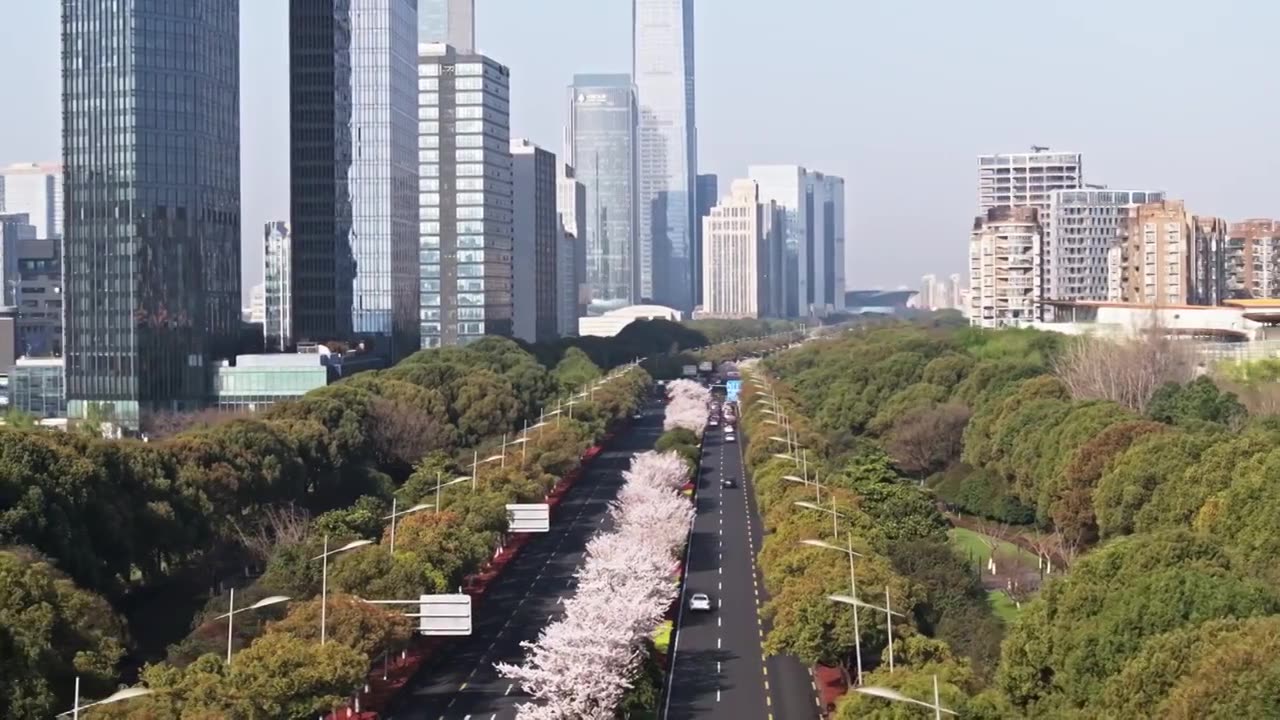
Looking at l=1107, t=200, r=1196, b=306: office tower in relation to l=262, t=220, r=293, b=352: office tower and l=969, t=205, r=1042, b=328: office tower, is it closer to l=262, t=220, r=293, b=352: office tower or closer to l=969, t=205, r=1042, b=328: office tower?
l=969, t=205, r=1042, b=328: office tower

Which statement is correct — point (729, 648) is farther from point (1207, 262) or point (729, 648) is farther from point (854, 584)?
point (1207, 262)

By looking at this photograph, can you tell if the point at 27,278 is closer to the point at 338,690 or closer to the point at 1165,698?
the point at 338,690

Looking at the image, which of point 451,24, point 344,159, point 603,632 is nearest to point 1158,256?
point 344,159

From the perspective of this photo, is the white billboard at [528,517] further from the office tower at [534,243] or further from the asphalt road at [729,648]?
the office tower at [534,243]

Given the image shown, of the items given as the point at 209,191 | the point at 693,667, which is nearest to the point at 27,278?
the point at 209,191

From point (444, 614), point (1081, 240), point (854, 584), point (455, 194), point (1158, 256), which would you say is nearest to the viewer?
point (854, 584)

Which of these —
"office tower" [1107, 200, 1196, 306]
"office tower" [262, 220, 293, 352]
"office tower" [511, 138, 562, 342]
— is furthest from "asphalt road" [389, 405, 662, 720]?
"office tower" [511, 138, 562, 342]
